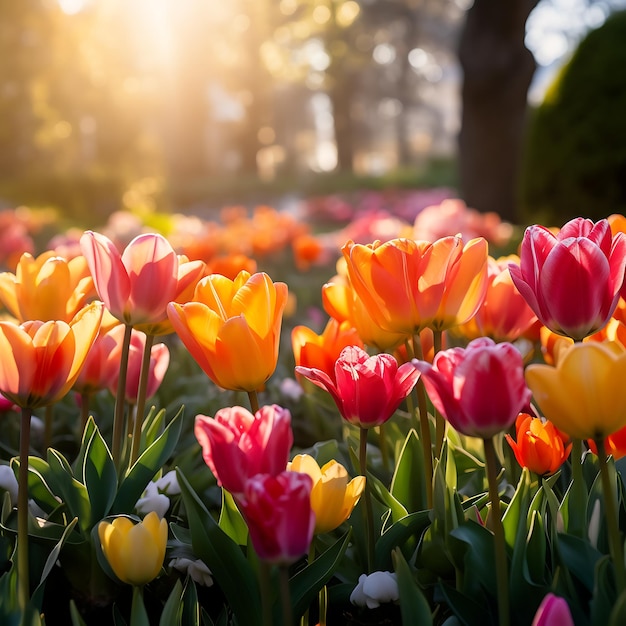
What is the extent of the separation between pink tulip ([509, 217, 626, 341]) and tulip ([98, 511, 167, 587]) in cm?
64

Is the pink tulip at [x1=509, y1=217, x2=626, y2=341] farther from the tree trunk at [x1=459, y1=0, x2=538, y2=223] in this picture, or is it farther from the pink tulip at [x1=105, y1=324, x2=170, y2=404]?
the tree trunk at [x1=459, y1=0, x2=538, y2=223]

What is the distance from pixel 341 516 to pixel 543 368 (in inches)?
15.0

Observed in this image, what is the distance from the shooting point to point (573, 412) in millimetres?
951

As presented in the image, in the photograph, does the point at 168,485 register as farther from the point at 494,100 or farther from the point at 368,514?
the point at 494,100

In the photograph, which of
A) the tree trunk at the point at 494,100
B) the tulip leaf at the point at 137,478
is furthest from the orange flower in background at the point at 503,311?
the tree trunk at the point at 494,100

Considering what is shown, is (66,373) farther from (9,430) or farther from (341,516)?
(9,430)

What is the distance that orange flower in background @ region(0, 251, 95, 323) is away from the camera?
1584 millimetres

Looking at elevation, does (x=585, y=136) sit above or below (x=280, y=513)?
below

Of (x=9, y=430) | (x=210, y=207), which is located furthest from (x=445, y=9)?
(x=9, y=430)

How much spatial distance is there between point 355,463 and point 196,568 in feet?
1.10

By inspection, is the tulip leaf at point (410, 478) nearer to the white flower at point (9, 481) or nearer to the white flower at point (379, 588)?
the white flower at point (379, 588)

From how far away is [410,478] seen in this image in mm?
1445

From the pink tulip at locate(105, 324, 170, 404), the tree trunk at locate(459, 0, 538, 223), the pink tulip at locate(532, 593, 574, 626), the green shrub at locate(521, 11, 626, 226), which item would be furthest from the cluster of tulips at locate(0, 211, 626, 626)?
the tree trunk at locate(459, 0, 538, 223)

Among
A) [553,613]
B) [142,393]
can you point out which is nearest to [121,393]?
[142,393]
